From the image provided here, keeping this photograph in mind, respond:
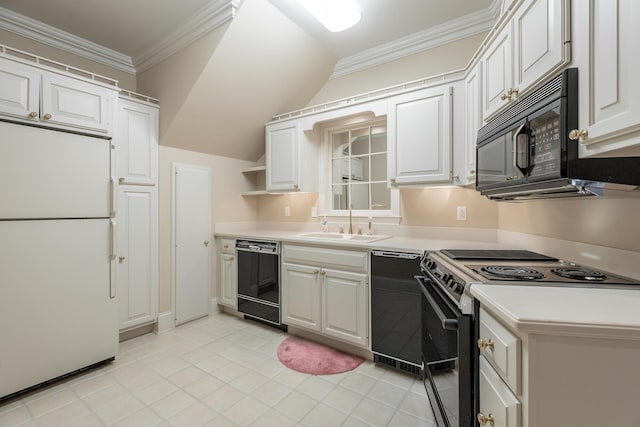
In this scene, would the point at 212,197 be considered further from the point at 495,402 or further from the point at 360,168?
the point at 495,402

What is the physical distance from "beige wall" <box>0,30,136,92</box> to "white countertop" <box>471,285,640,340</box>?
12.0 feet

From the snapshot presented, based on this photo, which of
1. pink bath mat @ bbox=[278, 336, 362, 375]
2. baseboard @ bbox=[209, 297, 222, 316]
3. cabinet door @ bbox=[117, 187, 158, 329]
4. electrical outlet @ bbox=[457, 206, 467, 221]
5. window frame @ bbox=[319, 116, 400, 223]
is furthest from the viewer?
baseboard @ bbox=[209, 297, 222, 316]

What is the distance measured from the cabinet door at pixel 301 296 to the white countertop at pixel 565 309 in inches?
63.7

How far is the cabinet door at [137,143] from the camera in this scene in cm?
262

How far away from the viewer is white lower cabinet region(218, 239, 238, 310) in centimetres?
321

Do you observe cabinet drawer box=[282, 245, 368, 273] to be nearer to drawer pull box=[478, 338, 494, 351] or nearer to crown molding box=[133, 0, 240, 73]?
drawer pull box=[478, 338, 494, 351]

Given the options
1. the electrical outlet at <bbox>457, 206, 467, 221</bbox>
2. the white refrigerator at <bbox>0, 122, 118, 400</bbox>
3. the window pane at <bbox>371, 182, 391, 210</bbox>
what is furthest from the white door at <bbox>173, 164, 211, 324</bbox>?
the electrical outlet at <bbox>457, 206, 467, 221</bbox>

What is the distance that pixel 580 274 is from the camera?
1.24m

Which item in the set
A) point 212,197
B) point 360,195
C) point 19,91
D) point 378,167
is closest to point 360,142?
point 378,167

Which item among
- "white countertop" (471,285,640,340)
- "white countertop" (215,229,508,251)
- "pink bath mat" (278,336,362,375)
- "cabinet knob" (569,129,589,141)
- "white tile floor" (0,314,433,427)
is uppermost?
"cabinet knob" (569,129,589,141)

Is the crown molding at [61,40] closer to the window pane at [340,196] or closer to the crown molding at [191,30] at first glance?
the crown molding at [191,30]

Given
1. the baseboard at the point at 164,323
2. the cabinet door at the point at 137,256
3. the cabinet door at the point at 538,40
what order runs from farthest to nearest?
1. the baseboard at the point at 164,323
2. the cabinet door at the point at 137,256
3. the cabinet door at the point at 538,40

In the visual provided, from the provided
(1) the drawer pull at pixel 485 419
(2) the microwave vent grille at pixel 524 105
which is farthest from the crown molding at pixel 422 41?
(1) the drawer pull at pixel 485 419

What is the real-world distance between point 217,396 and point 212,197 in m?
2.09
